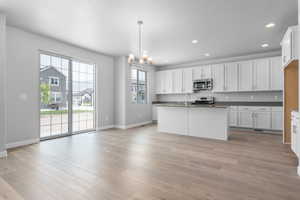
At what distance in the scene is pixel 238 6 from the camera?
9.25ft

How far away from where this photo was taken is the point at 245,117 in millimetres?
5566

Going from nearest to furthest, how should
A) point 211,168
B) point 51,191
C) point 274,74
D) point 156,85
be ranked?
point 51,191 → point 211,168 → point 274,74 → point 156,85

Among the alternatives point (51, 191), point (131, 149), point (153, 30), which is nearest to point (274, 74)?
point (153, 30)

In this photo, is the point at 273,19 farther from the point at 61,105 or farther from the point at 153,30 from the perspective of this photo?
the point at 61,105

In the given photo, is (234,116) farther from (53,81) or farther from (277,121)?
(53,81)

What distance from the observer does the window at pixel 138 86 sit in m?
6.67

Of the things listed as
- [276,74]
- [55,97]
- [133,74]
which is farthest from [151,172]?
[276,74]

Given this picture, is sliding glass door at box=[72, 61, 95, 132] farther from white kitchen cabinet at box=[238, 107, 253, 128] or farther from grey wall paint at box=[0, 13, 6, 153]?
white kitchen cabinet at box=[238, 107, 253, 128]

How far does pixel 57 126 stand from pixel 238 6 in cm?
542

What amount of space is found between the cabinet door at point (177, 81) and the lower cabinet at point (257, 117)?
243 cm

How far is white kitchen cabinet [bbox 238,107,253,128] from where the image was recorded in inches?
215

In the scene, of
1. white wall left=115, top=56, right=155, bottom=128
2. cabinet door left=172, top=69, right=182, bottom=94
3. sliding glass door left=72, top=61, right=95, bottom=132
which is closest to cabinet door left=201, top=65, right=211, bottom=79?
cabinet door left=172, top=69, right=182, bottom=94

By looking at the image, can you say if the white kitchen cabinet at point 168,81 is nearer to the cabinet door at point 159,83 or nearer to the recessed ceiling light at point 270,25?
the cabinet door at point 159,83

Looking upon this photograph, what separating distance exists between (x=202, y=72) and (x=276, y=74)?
2.52 meters
